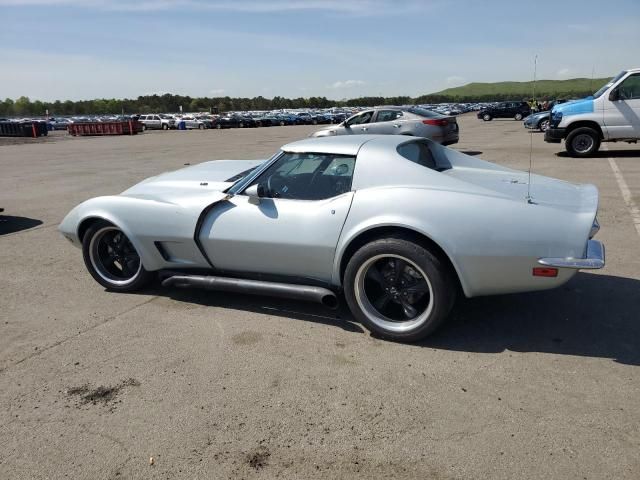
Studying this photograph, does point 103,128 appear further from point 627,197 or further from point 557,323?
point 557,323

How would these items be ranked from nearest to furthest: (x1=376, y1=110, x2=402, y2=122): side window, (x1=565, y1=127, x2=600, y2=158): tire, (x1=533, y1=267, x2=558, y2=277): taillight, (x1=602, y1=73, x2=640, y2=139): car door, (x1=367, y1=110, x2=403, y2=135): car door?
(x1=533, y1=267, x2=558, y2=277): taillight, (x1=602, y1=73, x2=640, y2=139): car door, (x1=565, y1=127, x2=600, y2=158): tire, (x1=367, y1=110, x2=403, y2=135): car door, (x1=376, y1=110, x2=402, y2=122): side window

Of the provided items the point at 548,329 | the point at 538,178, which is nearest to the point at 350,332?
the point at 548,329

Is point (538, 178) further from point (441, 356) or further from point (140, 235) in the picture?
point (140, 235)

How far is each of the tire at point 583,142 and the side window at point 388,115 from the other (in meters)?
4.38

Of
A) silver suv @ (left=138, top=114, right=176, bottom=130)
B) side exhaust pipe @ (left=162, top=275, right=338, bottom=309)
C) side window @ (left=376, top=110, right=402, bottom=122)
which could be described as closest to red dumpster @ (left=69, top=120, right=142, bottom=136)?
silver suv @ (left=138, top=114, right=176, bottom=130)

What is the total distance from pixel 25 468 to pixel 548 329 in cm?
330

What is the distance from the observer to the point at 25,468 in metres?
2.45

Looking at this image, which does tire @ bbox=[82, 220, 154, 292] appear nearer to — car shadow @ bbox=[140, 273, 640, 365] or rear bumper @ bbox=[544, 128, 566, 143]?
car shadow @ bbox=[140, 273, 640, 365]

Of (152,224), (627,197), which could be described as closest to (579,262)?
Answer: (152,224)

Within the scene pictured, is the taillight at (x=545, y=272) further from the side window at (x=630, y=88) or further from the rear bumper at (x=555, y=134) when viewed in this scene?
the rear bumper at (x=555, y=134)

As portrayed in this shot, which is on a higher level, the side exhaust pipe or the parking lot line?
the side exhaust pipe

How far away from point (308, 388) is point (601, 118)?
12.0 metres

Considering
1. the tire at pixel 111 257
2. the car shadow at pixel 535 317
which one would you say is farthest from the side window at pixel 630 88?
the tire at pixel 111 257

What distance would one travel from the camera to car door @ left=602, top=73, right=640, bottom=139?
11.6m
